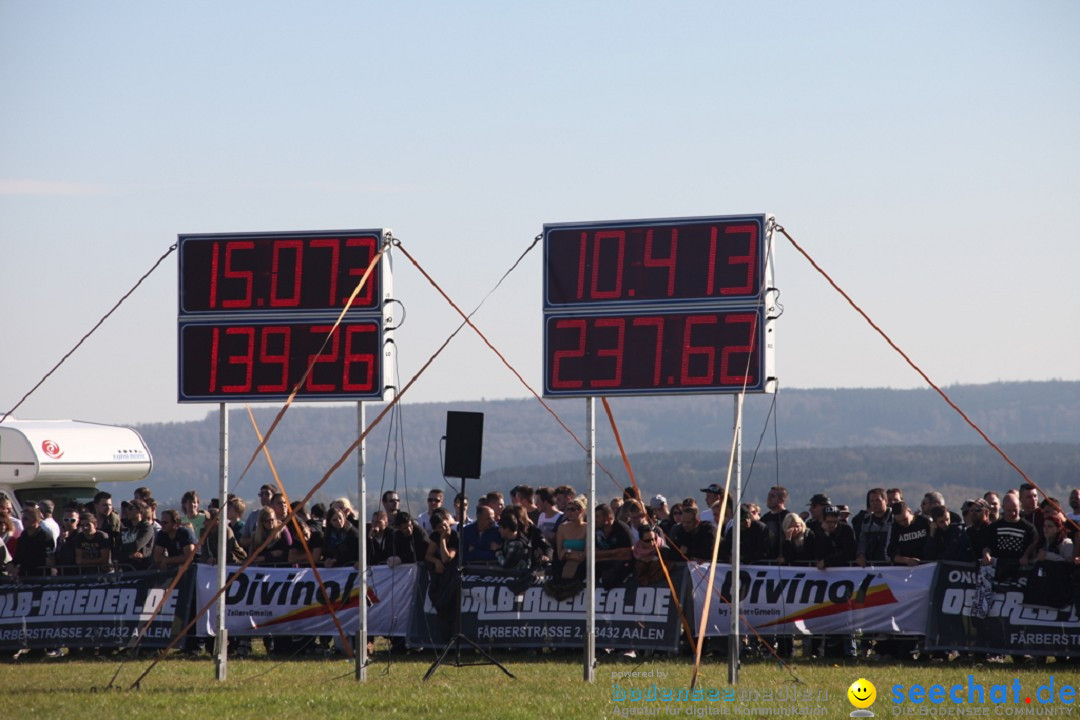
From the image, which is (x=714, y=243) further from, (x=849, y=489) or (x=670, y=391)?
A: (x=849, y=489)

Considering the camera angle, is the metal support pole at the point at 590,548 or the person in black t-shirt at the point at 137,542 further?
the person in black t-shirt at the point at 137,542

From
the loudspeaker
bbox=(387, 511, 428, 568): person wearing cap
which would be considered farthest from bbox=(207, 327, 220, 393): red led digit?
bbox=(387, 511, 428, 568): person wearing cap

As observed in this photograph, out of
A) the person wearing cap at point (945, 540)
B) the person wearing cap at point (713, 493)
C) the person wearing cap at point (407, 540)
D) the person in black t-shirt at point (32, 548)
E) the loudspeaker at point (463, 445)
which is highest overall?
the loudspeaker at point (463, 445)

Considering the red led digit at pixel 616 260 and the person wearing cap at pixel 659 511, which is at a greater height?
the red led digit at pixel 616 260

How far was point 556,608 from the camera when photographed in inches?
695

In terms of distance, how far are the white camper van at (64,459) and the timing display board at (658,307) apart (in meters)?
12.3

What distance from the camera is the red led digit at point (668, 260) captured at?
14250mm

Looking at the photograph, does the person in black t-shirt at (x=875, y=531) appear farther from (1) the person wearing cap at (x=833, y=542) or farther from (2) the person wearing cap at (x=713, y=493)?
(2) the person wearing cap at (x=713, y=493)

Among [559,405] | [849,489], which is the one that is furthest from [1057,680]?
[559,405]

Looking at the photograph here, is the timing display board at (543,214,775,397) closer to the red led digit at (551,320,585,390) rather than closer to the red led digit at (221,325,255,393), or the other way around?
the red led digit at (551,320,585,390)

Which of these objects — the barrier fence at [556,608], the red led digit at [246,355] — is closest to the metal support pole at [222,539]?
the red led digit at [246,355]

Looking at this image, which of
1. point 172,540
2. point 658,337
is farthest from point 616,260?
point 172,540

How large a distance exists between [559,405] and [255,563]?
176m

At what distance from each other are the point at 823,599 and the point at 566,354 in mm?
4914
